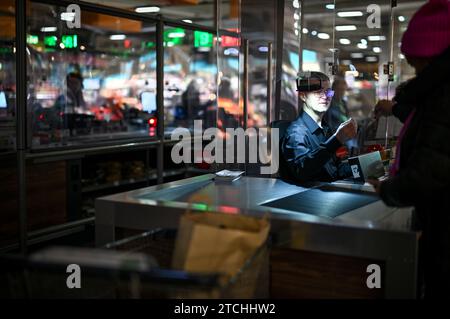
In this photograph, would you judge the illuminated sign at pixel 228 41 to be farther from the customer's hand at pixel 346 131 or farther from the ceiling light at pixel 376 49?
the customer's hand at pixel 346 131

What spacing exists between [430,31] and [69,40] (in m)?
5.45

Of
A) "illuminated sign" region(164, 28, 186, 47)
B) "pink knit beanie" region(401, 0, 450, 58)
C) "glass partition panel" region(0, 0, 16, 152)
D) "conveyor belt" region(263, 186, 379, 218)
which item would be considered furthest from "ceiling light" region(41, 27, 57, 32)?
"pink knit beanie" region(401, 0, 450, 58)

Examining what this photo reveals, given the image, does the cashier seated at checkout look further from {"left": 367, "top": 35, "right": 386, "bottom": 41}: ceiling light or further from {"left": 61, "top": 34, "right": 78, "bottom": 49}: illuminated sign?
{"left": 61, "top": 34, "right": 78, "bottom": 49}: illuminated sign

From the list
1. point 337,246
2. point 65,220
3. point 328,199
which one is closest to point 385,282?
point 337,246

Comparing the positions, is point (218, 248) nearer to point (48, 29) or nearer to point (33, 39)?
point (48, 29)

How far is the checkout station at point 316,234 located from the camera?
2076mm

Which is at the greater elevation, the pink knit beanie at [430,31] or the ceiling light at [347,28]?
the ceiling light at [347,28]

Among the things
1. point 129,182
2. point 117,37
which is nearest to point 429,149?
point 129,182

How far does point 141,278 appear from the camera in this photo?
1.70 metres

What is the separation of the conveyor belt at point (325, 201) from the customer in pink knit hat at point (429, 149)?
19.0 inches

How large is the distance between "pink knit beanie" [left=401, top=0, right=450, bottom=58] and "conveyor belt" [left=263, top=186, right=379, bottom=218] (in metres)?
0.78

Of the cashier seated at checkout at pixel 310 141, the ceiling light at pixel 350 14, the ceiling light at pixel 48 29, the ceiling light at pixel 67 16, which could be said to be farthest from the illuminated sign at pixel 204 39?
the cashier seated at checkout at pixel 310 141

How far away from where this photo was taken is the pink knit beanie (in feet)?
6.80
